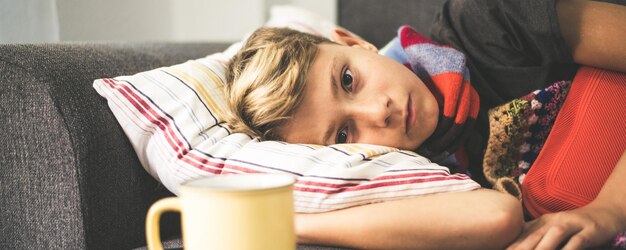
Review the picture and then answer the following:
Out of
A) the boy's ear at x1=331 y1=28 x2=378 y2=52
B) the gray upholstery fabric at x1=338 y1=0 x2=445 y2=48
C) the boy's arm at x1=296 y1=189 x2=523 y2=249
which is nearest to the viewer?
the boy's arm at x1=296 y1=189 x2=523 y2=249

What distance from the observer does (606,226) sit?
0.70 m

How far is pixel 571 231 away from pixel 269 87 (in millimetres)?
443

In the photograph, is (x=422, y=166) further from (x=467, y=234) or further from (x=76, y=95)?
(x=76, y=95)

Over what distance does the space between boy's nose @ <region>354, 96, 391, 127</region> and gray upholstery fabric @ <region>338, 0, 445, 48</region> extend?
1.67ft

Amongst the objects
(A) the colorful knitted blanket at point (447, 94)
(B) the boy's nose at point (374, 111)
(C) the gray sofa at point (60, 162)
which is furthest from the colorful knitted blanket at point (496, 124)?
(C) the gray sofa at point (60, 162)

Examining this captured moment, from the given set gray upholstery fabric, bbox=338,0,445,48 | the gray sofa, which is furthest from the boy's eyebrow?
gray upholstery fabric, bbox=338,0,445,48

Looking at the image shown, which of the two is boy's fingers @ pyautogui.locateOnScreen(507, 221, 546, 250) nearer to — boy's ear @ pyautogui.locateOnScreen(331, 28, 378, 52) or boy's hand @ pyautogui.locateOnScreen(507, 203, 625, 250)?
boy's hand @ pyautogui.locateOnScreen(507, 203, 625, 250)

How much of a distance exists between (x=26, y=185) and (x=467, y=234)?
0.56 metres

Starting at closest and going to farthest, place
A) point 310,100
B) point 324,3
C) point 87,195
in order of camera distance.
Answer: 1. point 87,195
2. point 310,100
3. point 324,3

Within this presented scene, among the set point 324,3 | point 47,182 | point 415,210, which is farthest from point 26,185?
point 324,3

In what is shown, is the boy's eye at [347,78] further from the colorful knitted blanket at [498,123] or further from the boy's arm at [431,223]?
the boy's arm at [431,223]

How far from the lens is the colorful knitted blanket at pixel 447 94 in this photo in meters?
0.93

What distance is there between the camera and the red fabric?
0.81 metres

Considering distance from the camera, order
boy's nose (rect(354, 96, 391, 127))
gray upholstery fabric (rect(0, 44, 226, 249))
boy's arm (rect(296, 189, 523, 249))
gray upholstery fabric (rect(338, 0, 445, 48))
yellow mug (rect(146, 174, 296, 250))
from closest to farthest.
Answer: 1. yellow mug (rect(146, 174, 296, 250))
2. boy's arm (rect(296, 189, 523, 249))
3. gray upholstery fabric (rect(0, 44, 226, 249))
4. boy's nose (rect(354, 96, 391, 127))
5. gray upholstery fabric (rect(338, 0, 445, 48))
